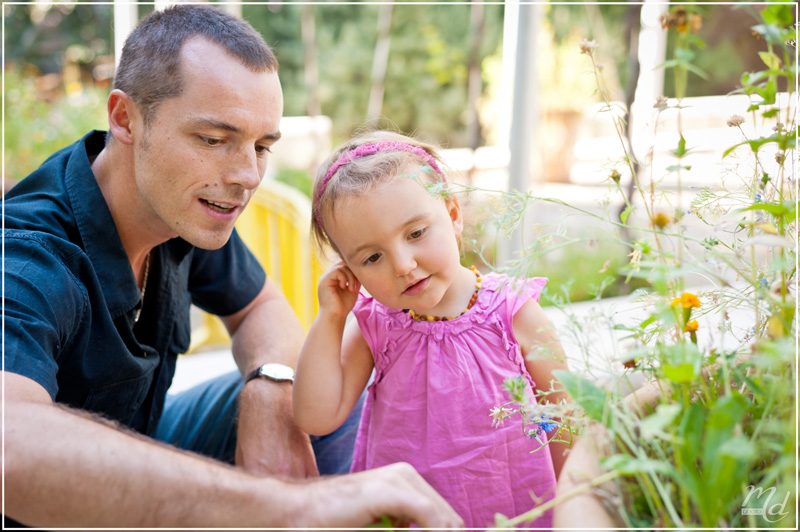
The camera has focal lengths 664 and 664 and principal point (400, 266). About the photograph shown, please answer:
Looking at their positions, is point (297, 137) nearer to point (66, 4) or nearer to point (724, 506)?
point (66, 4)

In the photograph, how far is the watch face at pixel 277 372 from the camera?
161 centimetres

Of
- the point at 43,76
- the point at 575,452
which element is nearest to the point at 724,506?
the point at 575,452

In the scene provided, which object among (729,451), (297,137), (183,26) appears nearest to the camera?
(729,451)

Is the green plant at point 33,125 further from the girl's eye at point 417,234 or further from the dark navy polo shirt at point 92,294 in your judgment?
the girl's eye at point 417,234

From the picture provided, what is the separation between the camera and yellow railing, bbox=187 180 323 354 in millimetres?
2953

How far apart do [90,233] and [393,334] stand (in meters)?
0.70

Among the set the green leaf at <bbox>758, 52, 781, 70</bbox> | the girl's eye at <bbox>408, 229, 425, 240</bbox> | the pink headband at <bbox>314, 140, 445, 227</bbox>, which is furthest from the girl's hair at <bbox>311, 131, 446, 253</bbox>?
the green leaf at <bbox>758, 52, 781, 70</bbox>

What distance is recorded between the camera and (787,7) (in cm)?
69

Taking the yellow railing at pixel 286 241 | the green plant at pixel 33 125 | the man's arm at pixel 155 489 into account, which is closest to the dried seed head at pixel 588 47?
the man's arm at pixel 155 489

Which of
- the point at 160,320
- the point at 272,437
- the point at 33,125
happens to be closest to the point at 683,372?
the point at 272,437

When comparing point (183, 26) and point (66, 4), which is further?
point (66, 4)

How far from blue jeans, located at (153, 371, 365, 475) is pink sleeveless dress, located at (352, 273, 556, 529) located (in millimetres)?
355

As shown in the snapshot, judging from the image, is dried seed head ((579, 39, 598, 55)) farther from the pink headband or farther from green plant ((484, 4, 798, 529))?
the pink headband

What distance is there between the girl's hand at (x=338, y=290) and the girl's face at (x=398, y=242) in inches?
2.7
